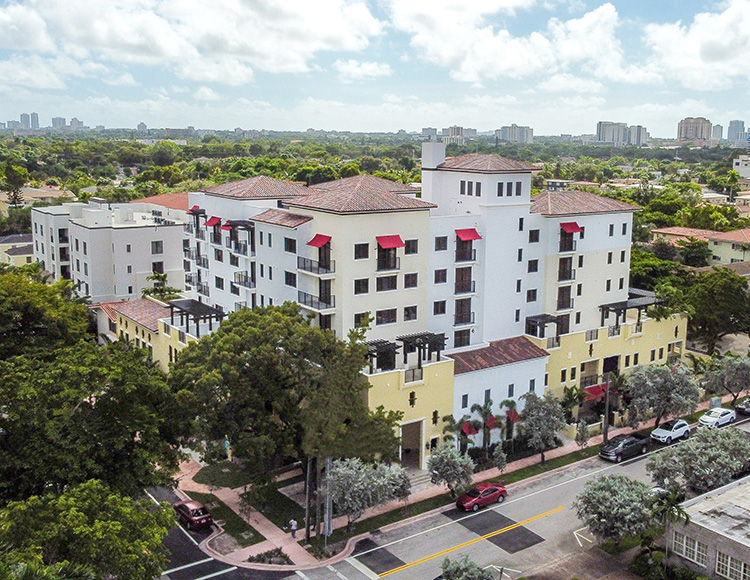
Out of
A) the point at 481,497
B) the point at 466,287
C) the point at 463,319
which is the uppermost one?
the point at 466,287

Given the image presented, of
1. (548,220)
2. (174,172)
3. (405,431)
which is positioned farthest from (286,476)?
(174,172)

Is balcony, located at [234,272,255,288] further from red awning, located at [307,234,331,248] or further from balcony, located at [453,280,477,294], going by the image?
balcony, located at [453,280,477,294]

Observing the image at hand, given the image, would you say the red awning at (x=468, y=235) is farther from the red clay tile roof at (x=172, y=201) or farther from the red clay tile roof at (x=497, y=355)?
the red clay tile roof at (x=172, y=201)

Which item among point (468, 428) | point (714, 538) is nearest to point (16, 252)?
point (468, 428)

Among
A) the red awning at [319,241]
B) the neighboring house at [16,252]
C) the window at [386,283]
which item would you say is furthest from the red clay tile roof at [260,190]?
the neighboring house at [16,252]

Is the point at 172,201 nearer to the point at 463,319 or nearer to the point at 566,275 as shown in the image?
the point at 463,319

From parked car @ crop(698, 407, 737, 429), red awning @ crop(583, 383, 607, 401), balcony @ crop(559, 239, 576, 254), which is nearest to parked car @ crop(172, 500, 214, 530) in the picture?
red awning @ crop(583, 383, 607, 401)
